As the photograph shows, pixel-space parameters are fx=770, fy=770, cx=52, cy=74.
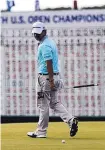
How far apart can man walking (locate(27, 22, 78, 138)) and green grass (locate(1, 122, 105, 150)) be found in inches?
11.1

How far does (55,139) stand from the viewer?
11.0 metres

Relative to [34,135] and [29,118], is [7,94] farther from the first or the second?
[34,135]

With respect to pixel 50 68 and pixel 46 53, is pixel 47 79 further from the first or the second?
pixel 46 53

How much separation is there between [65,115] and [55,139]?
0.38 meters

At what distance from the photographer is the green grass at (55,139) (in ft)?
32.4

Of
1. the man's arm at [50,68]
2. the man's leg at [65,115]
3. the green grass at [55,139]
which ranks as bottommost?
the green grass at [55,139]

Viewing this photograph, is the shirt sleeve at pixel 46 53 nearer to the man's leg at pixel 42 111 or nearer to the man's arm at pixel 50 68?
the man's arm at pixel 50 68

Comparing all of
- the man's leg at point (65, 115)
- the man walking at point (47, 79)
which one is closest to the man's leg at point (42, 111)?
the man walking at point (47, 79)

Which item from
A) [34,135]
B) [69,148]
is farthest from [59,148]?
[34,135]

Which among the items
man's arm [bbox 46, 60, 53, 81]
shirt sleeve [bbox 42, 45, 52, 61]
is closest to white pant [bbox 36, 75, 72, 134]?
man's arm [bbox 46, 60, 53, 81]

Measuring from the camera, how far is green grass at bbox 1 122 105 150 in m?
9.88

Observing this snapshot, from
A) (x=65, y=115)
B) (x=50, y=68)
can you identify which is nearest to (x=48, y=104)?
(x=65, y=115)

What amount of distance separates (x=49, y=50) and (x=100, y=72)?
25.8 ft

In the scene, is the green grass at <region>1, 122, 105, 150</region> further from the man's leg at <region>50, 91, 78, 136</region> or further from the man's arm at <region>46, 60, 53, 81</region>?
the man's arm at <region>46, 60, 53, 81</region>
